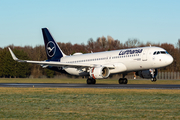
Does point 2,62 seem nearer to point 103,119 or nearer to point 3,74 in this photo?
point 3,74

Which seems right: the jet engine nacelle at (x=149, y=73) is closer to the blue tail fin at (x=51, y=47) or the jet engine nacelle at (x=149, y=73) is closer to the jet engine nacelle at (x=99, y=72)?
the jet engine nacelle at (x=99, y=72)

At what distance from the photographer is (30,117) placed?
11.5m

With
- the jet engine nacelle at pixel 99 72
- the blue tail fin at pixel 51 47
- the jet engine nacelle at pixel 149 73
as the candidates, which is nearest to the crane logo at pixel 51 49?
the blue tail fin at pixel 51 47

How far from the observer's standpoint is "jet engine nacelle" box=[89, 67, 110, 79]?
38594mm

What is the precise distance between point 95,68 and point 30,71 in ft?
237

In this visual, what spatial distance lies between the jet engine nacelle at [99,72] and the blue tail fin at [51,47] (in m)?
11.9

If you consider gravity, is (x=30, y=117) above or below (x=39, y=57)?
below

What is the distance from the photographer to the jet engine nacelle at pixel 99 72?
127 feet

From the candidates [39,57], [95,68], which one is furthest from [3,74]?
[95,68]

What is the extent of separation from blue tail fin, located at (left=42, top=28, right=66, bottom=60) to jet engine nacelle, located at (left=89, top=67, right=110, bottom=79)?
11.9 meters

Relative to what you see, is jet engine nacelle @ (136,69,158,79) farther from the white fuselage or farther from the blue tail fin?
the blue tail fin

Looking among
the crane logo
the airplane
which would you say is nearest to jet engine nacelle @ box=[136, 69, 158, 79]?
the airplane

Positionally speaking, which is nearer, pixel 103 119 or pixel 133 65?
pixel 103 119

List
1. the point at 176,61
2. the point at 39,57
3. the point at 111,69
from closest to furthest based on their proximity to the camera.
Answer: the point at 111,69
the point at 176,61
the point at 39,57
